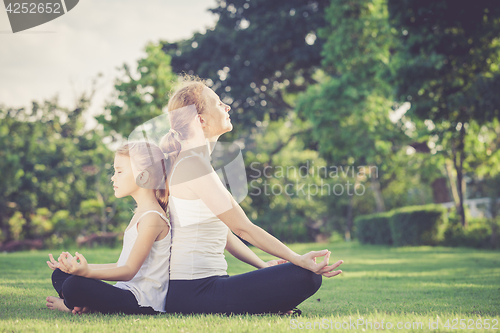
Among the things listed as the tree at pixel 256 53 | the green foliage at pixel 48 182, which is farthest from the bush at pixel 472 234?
the green foliage at pixel 48 182

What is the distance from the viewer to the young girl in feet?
9.02

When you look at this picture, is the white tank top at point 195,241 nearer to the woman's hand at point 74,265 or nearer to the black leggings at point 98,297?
the black leggings at point 98,297

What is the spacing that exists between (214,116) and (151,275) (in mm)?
1218

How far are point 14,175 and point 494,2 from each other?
63.7 ft

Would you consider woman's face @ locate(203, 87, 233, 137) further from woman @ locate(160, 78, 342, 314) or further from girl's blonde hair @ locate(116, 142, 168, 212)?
girl's blonde hair @ locate(116, 142, 168, 212)

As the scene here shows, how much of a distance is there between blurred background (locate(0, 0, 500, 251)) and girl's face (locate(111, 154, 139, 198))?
21.6 feet

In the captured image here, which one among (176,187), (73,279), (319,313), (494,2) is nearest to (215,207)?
(176,187)

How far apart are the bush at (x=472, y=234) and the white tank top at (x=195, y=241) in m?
17.8

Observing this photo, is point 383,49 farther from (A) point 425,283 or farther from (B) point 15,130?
(B) point 15,130

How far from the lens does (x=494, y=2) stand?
36.2ft

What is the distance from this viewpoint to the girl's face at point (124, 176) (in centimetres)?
312

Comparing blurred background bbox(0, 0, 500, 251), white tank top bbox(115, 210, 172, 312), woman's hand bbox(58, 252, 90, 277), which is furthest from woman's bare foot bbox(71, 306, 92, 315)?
blurred background bbox(0, 0, 500, 251)

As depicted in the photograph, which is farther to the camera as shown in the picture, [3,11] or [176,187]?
[3,11]

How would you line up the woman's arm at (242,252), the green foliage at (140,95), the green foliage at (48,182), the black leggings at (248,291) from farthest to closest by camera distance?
1. the green foliage at (48,182)
2. the green foliage at (140,95)
3. the woman's arm at (242,252)
4. the black leggings at (248,291)
